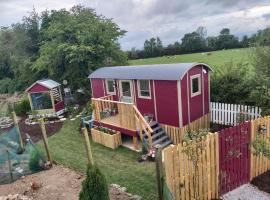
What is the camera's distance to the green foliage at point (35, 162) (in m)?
9.09

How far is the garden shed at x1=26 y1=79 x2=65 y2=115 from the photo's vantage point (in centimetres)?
1823

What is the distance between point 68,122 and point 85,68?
16.5 ft

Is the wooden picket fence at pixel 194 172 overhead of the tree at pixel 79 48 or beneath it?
beneath

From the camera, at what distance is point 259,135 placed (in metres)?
7.54

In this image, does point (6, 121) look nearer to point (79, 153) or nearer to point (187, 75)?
point (79, 153)

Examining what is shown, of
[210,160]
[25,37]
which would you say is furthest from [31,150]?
[25,37]

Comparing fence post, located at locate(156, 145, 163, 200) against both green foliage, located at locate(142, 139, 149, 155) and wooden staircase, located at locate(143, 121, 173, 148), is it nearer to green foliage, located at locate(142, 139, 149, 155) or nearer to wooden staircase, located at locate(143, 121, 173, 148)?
green foliage, located at locate(142, 139, 149, 155)

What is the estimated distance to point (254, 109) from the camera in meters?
12.3

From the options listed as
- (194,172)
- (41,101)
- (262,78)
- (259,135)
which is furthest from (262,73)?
(41,101)

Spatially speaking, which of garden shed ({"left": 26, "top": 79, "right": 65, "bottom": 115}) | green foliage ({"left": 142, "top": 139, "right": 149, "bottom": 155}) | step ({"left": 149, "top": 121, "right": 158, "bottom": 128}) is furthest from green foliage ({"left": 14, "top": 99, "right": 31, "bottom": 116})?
green foliage ({"left": 142, "top": 139, "right": 149, "bottom": 155})

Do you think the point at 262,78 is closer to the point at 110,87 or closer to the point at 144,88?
the point at 144,88

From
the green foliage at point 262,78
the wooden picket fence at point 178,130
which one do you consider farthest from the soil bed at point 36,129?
the green foliage at point 262,78

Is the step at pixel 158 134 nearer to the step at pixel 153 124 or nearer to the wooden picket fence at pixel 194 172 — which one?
the step at pixel 153 124

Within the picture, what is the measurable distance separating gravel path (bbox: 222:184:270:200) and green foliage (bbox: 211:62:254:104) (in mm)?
6247
